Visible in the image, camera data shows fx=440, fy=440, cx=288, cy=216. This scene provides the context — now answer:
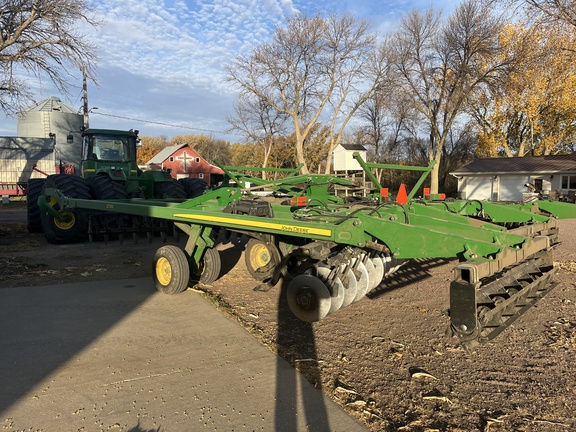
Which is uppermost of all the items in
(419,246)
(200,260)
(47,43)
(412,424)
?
(47,43)

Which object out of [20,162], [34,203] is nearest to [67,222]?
[34,203]

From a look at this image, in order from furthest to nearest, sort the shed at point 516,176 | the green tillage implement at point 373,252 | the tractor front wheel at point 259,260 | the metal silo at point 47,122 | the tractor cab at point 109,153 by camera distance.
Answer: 1. the metal silo at point 47,122
2. the shed at point 516,176
3. the tractor cab at point 109,153
4. the tractor front wheel at point 259,260
5. the green tillage implement at point 373,252

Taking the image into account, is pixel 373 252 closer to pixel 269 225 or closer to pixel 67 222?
pixel 269 225

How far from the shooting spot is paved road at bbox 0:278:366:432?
272 centimetres

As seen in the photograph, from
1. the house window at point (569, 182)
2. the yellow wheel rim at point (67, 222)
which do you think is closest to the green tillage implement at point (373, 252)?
the yellow wheel rim at point (67, 222)

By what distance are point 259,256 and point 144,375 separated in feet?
10.3

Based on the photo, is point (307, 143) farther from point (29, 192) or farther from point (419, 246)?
point (419, 246)

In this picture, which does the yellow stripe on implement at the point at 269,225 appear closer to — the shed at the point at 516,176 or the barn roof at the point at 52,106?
the shed at the point at 516,176

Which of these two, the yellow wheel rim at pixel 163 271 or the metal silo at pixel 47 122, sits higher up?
the metal silo at pixel 47 122

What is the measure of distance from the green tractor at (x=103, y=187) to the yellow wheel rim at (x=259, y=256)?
3664mm

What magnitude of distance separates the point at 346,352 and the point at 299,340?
1.60ft

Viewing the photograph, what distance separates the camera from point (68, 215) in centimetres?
930

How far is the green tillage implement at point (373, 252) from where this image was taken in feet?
11.0

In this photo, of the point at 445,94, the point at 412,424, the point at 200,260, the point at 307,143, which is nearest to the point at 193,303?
the point at 200,260
